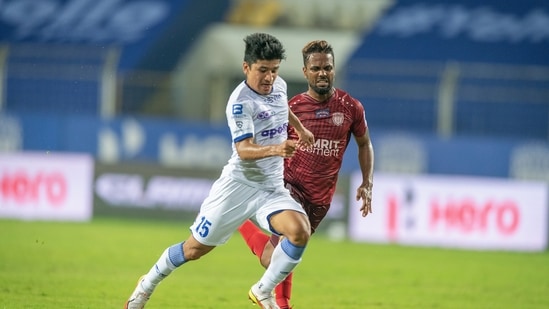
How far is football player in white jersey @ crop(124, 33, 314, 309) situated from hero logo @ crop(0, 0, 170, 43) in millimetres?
17022

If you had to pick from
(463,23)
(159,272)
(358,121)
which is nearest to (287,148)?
(159,272)

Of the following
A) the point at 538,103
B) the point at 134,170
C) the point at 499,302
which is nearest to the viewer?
the point at 499,302

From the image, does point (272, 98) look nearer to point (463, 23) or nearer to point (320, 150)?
point (320, 150)

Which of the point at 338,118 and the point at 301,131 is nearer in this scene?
the point at 301,131

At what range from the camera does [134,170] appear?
18781mm

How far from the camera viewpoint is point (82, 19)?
80.7ft

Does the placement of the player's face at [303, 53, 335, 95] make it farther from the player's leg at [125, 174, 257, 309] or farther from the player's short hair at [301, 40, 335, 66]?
the player's leg at [125, 174, 257, 309]

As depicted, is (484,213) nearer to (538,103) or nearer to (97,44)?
(538,103)

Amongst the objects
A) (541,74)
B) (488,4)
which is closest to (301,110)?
(541,74)

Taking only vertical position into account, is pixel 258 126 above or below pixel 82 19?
below

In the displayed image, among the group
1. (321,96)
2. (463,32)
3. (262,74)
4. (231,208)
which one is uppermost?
(463,32)

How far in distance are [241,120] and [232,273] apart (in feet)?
18.3

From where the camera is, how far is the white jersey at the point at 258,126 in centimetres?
741

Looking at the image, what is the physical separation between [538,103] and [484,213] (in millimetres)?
3612
